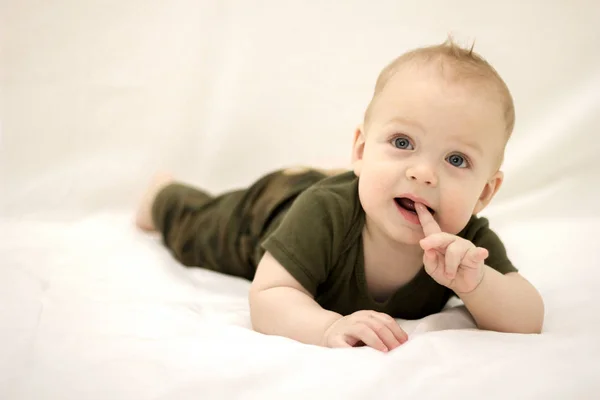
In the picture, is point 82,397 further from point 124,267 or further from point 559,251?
point 559,251

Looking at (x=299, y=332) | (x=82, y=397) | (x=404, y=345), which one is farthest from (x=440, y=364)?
(x=82, y=397)

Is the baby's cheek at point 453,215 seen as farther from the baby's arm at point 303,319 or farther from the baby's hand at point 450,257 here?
the baby's arm at point 303,319

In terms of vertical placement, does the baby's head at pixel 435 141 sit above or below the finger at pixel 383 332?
above

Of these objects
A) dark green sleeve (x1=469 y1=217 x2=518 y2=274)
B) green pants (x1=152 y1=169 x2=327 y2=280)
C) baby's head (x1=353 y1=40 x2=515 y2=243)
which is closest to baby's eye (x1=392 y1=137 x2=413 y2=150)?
baby's head (x1=353 y1=40 x2=515 y2=243)

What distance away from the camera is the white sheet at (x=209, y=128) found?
1047mm

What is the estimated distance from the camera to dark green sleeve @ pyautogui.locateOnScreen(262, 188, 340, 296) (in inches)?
37.5

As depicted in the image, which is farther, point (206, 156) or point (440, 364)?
point (206, 156)

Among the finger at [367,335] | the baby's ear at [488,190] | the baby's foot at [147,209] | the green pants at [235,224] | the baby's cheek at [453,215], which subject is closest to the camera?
the finger at [367,335]

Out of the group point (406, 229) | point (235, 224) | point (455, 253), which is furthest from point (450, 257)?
point (235, 224)

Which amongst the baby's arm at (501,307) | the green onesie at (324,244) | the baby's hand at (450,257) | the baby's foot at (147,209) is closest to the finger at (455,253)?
the baby's hand at (450,257)

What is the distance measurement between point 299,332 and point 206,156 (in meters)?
0.96

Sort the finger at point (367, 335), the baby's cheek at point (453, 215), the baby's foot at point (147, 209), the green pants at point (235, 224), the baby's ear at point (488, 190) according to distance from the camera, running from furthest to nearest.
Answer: the baby's foot at point (147, 209)
the green pants at point (235, 224)
the baby's ear at point (488, 190)
the baby's cheek at point (453, 215)
the finger at point (367, 335)

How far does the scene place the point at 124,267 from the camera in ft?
3.94

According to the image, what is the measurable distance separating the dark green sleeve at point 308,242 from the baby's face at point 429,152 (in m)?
0.08
